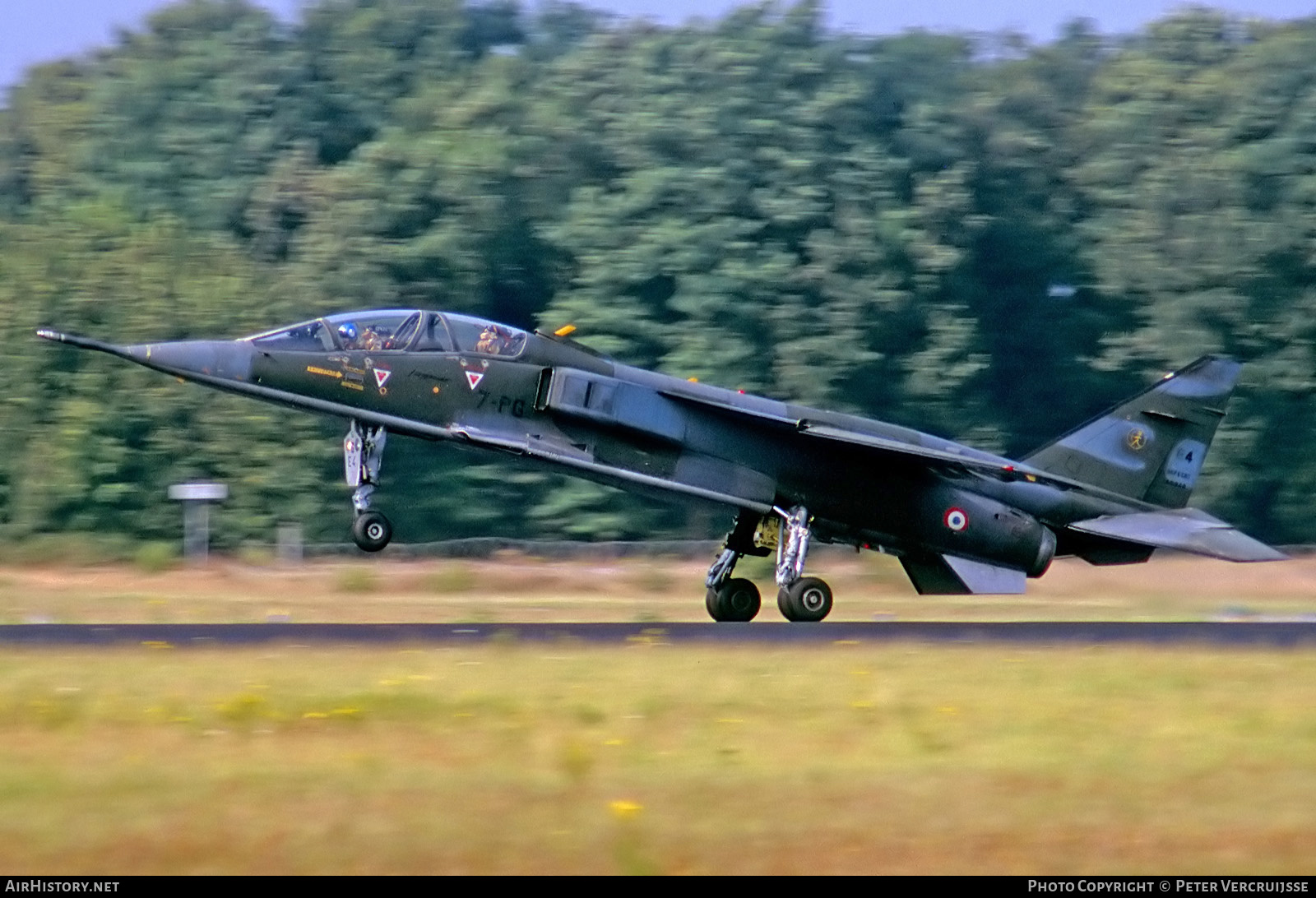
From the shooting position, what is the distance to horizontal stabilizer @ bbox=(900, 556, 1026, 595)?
21.9m

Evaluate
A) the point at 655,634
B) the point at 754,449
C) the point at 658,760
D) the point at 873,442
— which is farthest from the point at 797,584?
the point at 658,760

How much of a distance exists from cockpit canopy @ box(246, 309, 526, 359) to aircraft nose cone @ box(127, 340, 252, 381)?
28cm

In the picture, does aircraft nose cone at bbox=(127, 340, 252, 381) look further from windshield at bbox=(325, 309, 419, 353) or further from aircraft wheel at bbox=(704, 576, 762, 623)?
aircraft wheel at bbox=(704, 576, 762, 623)

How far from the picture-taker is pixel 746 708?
12711 mm

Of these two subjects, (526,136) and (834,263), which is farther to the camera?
(526,136)

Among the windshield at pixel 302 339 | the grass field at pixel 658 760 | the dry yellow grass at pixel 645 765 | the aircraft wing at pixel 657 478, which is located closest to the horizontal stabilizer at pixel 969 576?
the aircraft wing at pixel 657 478

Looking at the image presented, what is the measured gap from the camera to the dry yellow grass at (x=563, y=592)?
931 inches

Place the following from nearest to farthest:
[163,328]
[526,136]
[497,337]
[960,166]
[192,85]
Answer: [497,337]
[163,328]
[960,166]
[526,136]
[192,85]

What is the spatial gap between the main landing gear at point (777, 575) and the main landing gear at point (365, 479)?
174 inches

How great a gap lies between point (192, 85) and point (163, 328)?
18417 mm

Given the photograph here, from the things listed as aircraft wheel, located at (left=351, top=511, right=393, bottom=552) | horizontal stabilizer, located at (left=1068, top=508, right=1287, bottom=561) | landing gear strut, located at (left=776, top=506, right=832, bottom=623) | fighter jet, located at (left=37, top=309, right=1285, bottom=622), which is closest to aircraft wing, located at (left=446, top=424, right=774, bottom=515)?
fighter jet, located at (left=37, top=309, right=1285, bottom=622)

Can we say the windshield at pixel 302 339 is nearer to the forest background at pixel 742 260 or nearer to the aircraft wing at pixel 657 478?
the aircraft wing at pixel 657 478

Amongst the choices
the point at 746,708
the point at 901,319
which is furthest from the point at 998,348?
the point at 746,708

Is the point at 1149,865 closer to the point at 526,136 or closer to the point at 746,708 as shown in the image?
the point at 746,708
